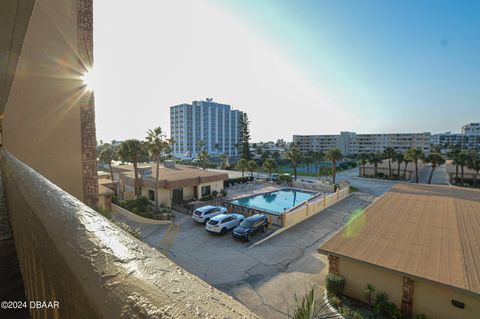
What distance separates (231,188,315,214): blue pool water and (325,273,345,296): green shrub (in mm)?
15692

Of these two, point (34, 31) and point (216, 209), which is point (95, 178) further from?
point (216, 209)

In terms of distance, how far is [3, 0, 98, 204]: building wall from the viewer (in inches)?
317

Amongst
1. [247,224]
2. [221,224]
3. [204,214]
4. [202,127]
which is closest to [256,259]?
[247,224]

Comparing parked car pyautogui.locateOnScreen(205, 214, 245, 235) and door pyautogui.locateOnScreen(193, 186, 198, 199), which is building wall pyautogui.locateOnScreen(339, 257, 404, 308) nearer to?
parked car pyautogui.locateOnScreen(205, 214, 245, 235)

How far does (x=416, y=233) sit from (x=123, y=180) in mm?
26924

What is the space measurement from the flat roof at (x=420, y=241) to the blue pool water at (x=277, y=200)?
12.2 meters

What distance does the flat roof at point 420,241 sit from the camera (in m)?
8.56

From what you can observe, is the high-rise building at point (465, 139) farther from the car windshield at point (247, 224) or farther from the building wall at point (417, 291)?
the building wall at point (417, 291)

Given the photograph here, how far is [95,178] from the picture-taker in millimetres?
9438

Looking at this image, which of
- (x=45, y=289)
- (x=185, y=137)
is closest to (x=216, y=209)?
(x=45, y=289)

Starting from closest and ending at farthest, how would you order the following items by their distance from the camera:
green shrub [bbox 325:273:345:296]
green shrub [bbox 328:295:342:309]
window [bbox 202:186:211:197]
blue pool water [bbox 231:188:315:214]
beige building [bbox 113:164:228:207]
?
green shrub [bbox 328:295:342:309]
green shrub [bbox 325:273:345:296]
beige building [bbox 113:164:228:207]
blue pool water [bbox 231:188:315:214]
window [bbox 202:186:211:197]

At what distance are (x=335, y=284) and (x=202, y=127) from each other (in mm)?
104279

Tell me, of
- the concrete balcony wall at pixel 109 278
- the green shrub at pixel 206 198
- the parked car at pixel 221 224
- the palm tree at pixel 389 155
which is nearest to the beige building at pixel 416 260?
the parked car at pixel 221 224

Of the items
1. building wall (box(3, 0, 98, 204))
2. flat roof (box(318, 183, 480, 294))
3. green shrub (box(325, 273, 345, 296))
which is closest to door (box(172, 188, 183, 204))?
building wall (box(3, 0, 98, 204))
